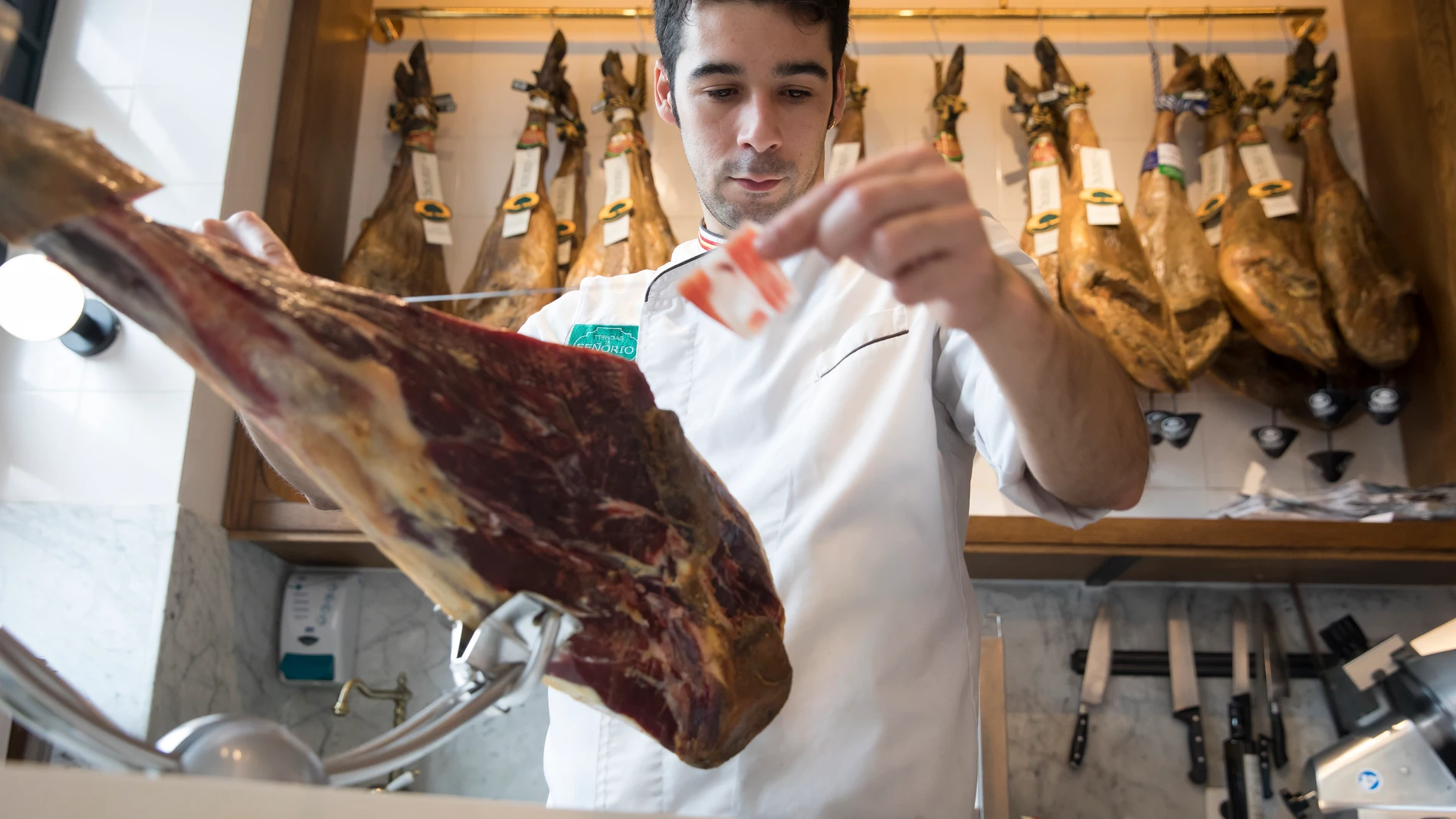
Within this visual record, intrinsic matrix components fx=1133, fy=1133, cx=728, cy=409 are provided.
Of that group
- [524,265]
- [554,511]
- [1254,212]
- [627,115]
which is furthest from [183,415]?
[1254,212]

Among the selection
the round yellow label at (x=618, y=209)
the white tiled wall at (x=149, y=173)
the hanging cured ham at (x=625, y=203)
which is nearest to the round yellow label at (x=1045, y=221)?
the hanging cured ham at (x=625, y=203)

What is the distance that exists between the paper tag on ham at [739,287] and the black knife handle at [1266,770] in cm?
229

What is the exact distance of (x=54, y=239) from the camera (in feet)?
2.34

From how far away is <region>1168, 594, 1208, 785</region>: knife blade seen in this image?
2.60m

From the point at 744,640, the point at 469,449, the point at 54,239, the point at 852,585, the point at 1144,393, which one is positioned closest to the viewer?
the point at 54,239

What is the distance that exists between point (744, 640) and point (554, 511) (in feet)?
0.70

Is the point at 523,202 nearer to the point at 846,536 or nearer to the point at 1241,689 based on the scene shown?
the point at 846,536

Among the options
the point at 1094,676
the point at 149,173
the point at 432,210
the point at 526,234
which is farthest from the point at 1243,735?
the point at 149,173

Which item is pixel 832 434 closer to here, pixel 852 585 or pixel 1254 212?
pixel 852 585

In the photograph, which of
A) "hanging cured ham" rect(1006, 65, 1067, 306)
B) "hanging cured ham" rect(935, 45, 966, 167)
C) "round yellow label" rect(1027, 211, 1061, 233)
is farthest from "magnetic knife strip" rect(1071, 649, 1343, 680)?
"hanging cured ham" rect(935, 45, 966, 167)

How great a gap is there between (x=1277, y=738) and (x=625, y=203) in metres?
2.01

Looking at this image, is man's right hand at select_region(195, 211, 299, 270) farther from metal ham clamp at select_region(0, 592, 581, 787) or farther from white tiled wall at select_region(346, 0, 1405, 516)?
white tiled wall at select_region(346, 0, 1405, 516)

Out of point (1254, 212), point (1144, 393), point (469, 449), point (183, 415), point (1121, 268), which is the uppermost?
point (1254, 212)

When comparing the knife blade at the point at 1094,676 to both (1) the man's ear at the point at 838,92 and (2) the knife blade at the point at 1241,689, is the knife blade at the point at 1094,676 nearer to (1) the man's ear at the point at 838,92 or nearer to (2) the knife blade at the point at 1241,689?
(2) the knife blade at the point at 1241,689
